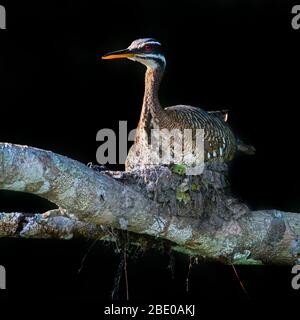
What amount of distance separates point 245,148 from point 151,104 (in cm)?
96

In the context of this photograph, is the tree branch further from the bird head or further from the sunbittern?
the bird head

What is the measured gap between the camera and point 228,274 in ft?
23.0

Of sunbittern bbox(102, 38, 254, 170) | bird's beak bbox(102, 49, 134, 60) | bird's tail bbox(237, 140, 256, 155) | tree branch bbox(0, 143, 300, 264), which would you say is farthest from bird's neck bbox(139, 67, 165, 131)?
bird's tail bbox(237, 140, 256, 155)

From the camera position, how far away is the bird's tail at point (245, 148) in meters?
6.54

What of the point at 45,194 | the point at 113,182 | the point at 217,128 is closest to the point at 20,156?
the point at 45,194

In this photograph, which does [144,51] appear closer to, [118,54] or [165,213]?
[118,54]

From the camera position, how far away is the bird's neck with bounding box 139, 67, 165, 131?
19.8ft

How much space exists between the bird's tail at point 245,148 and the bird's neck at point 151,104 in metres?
0.82

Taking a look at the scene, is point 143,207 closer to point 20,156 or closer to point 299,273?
point 20,156

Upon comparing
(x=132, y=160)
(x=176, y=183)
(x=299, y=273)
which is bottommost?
(x=299, y=273)

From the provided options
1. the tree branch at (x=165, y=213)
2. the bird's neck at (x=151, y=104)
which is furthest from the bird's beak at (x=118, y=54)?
the tree branch at (x=165, y=213)

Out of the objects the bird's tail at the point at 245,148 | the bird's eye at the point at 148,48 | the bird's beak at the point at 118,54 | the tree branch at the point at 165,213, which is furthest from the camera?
the bird's tail at the point at 245,148

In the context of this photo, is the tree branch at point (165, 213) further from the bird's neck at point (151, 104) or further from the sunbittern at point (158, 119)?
the bird's neck at point (151, 104)

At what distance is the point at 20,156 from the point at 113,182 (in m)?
0.71
